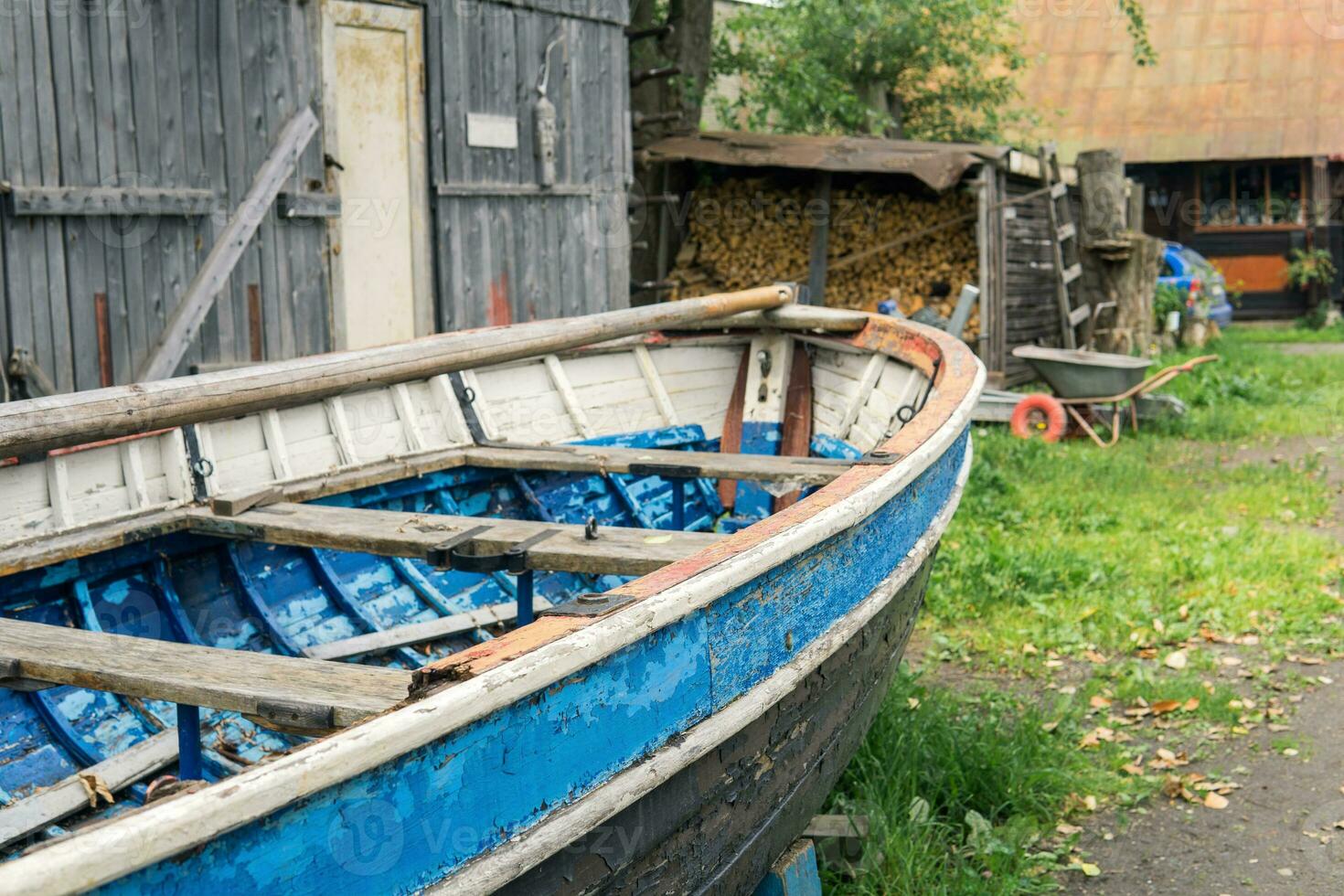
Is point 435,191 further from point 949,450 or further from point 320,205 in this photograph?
point 949,450

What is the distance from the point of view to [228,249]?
22.5 ft

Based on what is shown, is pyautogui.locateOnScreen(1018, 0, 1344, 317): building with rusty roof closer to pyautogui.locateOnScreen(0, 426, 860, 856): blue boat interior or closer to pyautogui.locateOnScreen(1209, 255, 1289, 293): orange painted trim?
pyautogui.locateOnScreen(1209, 255, 1289, 293): orange painted trim

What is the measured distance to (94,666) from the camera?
247cm

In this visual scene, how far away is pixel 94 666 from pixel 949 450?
2.82 meters

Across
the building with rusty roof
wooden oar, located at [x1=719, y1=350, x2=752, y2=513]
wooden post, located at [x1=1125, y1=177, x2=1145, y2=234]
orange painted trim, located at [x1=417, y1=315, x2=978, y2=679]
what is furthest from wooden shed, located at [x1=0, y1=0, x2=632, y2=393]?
the building with rusty roof

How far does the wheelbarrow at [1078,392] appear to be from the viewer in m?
9.78

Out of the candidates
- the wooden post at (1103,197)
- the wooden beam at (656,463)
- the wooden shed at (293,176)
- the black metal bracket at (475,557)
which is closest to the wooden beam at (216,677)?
the black metal bracket at (475,557)

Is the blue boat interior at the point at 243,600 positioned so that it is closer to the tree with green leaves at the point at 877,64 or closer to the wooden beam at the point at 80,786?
the wooden beam at the point at 80,786

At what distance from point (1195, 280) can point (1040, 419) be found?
8.76m

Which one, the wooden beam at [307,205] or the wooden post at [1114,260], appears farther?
the wooden post at [1114,260]

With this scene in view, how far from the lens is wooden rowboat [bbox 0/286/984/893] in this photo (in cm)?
188

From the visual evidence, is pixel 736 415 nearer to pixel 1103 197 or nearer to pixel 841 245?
pixel 841 245

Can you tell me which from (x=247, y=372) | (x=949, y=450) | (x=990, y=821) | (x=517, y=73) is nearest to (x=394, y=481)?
(x=247, y=372)

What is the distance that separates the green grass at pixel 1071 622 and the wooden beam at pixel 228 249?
154 inches
